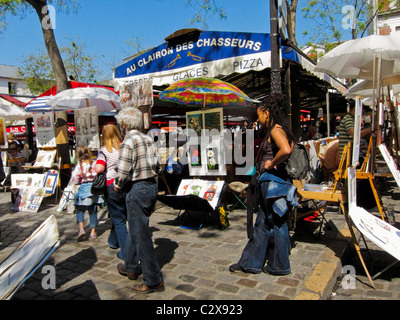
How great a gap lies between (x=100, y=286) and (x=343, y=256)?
2.93 m

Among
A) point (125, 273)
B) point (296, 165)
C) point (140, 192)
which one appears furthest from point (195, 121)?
point (125, 273)

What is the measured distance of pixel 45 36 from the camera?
28.8ft

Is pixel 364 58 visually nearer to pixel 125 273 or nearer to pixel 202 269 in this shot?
pixel 202 269

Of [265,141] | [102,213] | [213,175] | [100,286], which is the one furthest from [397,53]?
[102,213]

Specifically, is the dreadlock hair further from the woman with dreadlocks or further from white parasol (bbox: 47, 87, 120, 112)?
white parasol (bbox: 47, 87, 120, 112)

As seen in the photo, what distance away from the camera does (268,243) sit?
12.1 feet

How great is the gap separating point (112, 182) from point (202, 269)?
1487 millimetres

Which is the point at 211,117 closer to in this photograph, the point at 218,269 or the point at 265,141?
the point at 265,141

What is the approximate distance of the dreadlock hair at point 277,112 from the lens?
3.43 m

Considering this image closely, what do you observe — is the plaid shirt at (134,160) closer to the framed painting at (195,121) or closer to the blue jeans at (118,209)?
the blue jeans at (118,209)

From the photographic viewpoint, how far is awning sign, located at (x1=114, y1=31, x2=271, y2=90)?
6.17 meters

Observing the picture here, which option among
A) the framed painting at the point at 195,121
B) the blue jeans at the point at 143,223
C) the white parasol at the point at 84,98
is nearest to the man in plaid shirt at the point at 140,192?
the blue jeans at the point at 143,223

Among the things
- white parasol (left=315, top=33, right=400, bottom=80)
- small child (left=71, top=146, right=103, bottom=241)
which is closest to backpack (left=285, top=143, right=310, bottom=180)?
white parasol (left=315, top=33, right=400, bottom=80)
